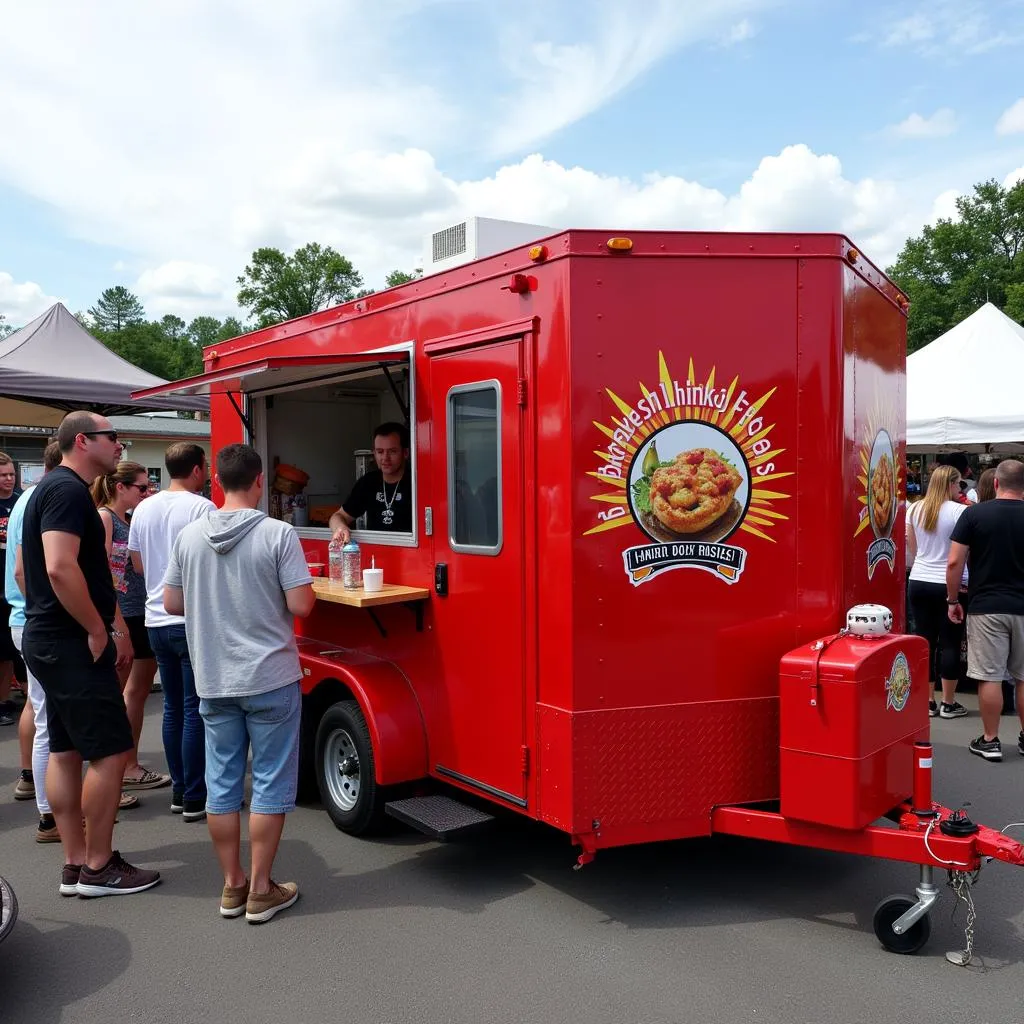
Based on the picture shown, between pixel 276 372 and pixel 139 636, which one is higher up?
pixel 276 372

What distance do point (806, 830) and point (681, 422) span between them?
5.39 feet

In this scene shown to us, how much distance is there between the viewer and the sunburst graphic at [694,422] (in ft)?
11.4

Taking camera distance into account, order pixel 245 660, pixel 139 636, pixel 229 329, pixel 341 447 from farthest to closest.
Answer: pixel 229 329
pixel 341 447
pixel 139 636
pixel 245 660

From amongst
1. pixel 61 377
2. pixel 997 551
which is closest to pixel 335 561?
pixel 997 551

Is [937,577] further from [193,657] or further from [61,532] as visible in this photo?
[61,532]

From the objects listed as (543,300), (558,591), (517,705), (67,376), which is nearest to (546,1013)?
(517,705)

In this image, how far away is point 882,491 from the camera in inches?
167

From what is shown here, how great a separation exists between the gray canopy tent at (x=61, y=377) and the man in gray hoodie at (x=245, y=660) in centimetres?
535

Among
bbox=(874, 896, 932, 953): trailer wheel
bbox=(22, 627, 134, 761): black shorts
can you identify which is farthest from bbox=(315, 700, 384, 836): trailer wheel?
bbox=(874, 896, 932, 953): trailer wheel

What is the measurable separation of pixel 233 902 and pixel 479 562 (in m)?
1.74

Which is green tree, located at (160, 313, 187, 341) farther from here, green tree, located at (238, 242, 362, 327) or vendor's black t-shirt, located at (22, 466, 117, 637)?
vendor's black t-shirt, located at (22, 466, 117, 637)

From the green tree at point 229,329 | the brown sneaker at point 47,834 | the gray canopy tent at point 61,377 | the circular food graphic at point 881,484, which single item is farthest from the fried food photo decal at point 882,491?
the green tree at point 229,329

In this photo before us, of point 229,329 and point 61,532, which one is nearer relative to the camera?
point 61,532

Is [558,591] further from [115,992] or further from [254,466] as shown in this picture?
[115,992]
